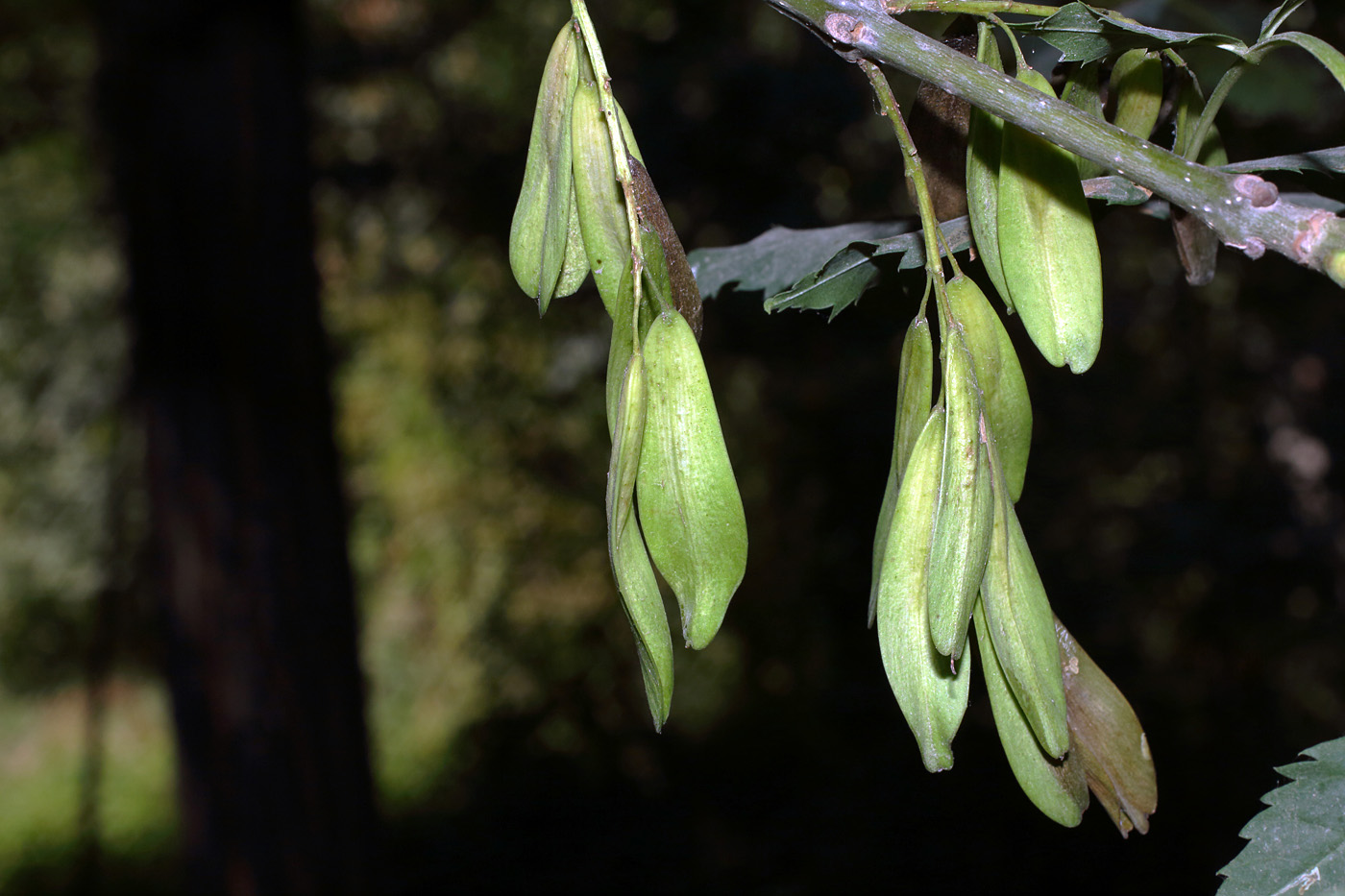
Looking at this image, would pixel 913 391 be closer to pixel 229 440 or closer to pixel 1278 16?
pixel 1278 16

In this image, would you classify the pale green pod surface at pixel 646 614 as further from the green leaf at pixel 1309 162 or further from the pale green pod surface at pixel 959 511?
the green leaf at pixel 1309 162

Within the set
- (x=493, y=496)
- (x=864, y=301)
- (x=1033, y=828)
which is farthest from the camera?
(x=493, y=496)

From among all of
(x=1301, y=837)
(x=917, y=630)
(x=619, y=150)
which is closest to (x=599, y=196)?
(x=619, y=150)

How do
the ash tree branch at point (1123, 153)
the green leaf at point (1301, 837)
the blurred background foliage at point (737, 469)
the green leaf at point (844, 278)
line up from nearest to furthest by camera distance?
the ash tree branch at point (1123, 153), the green leaf at point (1301, 837), the green leaf at point (844, 278), the blurred background foliage at point (737, 469)

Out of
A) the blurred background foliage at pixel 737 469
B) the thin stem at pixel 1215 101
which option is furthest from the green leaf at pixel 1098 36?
the blurred background foliage at pixel 737 469

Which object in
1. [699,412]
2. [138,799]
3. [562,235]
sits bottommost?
[138,799]

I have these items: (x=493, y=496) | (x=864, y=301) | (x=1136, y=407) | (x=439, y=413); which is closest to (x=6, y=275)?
(x=439, y=413)

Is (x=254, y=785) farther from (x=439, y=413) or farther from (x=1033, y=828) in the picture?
(x=1033, y=828)
